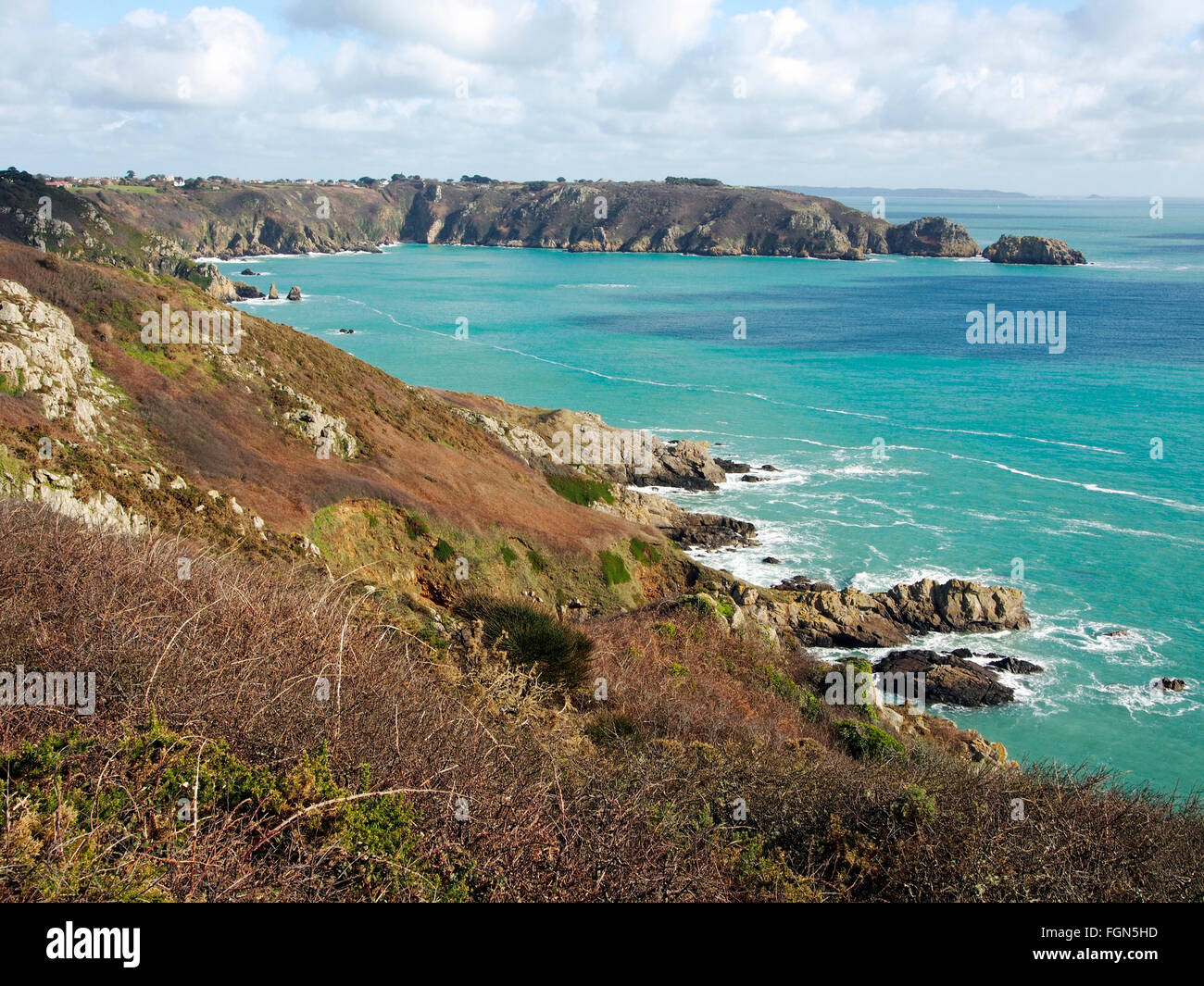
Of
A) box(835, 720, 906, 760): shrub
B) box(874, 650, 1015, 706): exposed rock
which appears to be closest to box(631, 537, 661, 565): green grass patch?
box(874, 650, 1015, 706): exposed rock

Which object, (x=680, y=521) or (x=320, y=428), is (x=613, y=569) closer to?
(x=320, y=428)

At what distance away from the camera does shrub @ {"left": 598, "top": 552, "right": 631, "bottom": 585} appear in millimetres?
31344

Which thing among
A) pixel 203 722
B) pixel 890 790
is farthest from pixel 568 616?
pixel 203 722

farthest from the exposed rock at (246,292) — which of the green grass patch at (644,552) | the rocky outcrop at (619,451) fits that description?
the green grass patch at (644,552)

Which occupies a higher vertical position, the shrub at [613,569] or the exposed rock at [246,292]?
the exposed rock at [246,292]

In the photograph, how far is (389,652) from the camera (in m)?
11.7

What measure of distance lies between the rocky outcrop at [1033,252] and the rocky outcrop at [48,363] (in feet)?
592

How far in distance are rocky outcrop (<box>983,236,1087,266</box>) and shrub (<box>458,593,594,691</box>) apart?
180m

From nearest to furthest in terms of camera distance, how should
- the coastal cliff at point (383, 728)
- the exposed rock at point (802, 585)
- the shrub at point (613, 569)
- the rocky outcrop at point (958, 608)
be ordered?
the coastal cliff at point (383, 728)
the shrub at point (613, 569)
the rocky outcrop at point (958, 608)
the exposed rock at point (802, 585)

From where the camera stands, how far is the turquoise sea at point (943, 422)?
33219mm

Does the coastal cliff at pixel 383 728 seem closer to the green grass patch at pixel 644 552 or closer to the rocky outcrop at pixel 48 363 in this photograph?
the rocky outcrop at pixel 48 363

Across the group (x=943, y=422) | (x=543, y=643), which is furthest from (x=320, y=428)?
(x=943, y=422)
